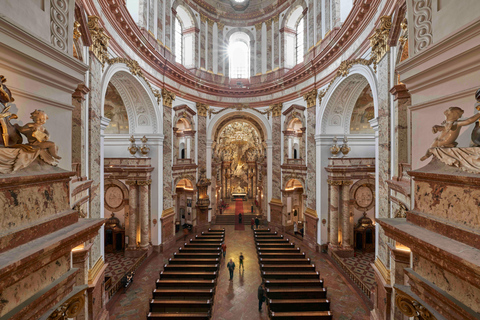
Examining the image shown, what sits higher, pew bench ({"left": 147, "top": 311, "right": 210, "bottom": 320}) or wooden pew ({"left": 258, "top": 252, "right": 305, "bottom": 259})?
wooden pew ({"left": 258, "top": 252, "right": 305, "bottom": 259})

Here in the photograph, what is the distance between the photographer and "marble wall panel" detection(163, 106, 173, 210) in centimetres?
1444

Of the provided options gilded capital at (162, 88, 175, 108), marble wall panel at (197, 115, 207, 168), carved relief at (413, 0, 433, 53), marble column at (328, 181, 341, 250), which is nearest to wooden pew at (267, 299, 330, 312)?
marble column at (328, 181, 341, 250)

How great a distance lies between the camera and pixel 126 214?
47.2 ft

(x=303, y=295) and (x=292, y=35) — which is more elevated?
(x=292, y=35)

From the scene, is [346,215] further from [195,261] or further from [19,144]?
[19,144]

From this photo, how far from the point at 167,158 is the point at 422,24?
1397 centimetres

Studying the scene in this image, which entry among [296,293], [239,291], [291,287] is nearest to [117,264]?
[239,291]

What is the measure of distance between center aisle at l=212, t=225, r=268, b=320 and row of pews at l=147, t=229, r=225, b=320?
2.29ft

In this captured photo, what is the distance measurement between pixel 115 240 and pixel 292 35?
20753 millimetres

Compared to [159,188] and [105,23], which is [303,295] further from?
[105,23]

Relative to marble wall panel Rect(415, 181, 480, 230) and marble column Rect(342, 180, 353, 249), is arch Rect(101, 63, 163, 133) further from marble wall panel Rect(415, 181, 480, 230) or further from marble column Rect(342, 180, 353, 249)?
marble wall panel Rect(415, 181, 480, 230)

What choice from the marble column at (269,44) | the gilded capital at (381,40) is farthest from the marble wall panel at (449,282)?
the marble column at (269,44)

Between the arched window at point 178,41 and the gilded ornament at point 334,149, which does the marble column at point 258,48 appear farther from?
the gilded ornament at point 334,149

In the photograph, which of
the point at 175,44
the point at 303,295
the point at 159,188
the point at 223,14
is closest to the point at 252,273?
the point at 303,295
